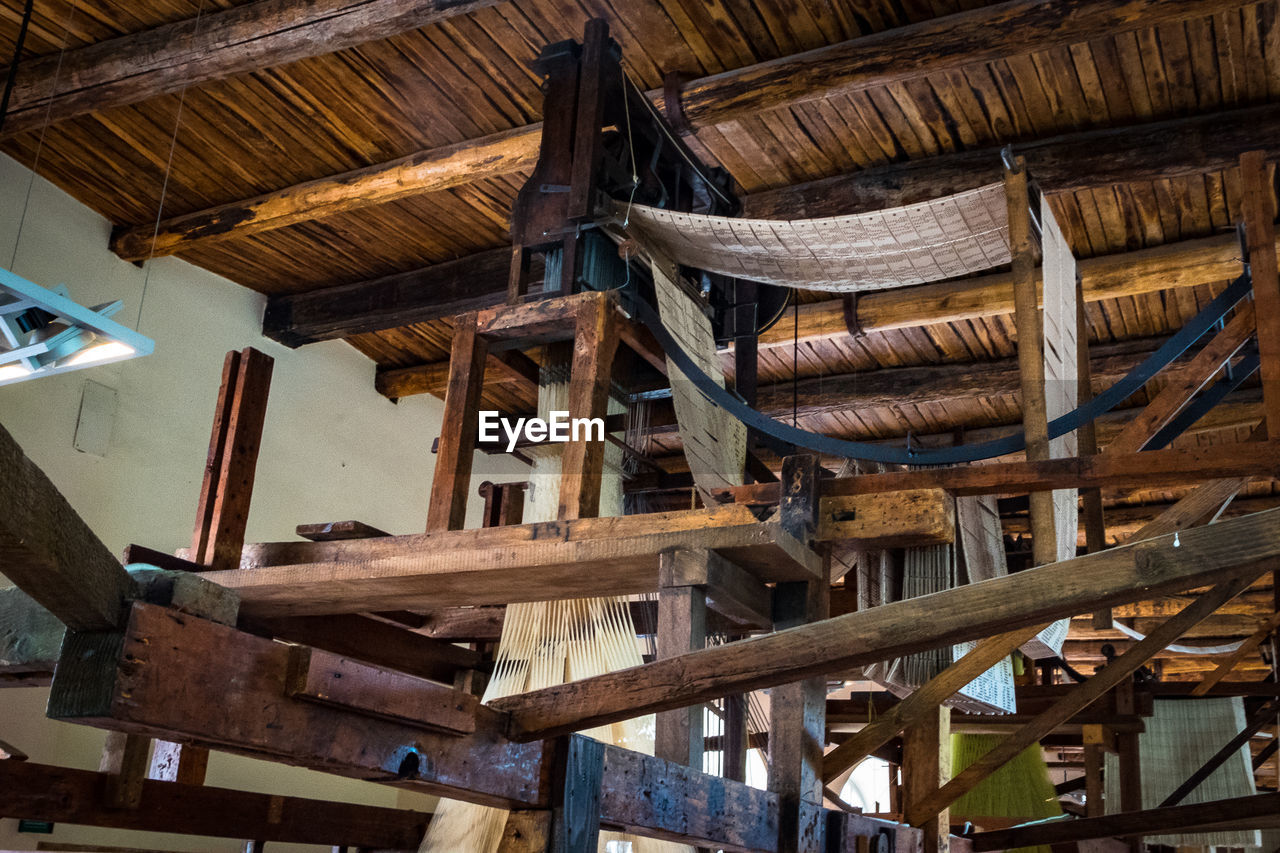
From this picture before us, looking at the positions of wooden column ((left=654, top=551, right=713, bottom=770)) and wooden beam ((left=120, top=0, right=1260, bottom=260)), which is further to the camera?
wooden beam ((left=120, top=0, right=1260, bottom=260))

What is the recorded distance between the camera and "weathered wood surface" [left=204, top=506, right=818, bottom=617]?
9.64 feet

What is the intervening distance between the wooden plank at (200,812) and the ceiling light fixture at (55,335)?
48.4 inches

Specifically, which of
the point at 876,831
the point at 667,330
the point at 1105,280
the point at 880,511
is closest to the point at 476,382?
the point at 667,330

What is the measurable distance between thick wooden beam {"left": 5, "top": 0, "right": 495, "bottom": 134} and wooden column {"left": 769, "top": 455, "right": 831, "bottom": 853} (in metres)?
2.10

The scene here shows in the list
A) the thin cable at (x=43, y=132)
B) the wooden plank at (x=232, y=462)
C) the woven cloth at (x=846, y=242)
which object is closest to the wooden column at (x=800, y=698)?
the woven cloth at (x=846, y=242)

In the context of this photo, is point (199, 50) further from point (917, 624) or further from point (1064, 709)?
point (917, 624)

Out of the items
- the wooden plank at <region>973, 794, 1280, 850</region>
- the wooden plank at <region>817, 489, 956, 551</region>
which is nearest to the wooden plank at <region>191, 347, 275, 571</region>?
the wooden plank at <region>817, 489, 956, 551</region>

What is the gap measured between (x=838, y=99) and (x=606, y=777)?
358cm

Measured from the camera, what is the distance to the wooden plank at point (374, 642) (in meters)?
3.90

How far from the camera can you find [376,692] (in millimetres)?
1546

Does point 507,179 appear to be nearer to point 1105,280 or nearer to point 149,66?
point 149,66

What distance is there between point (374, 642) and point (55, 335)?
1.49 m

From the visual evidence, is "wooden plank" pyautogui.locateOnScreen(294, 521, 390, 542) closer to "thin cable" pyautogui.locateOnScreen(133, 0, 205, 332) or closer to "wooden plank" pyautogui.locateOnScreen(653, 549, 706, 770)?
"wooden plank" pyautogui.locateOnScreen(653, 549, 706, 770)

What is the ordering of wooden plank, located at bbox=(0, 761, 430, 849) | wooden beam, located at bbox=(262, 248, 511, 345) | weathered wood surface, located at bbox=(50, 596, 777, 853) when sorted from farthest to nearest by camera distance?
wooden beam, located at bbox=(262, 248, 511, 345) → wooden plank, located at bbox=(0, 761, 430, 849) → weathered wood surface, located at bbox=(50, 596, 777, 853)
